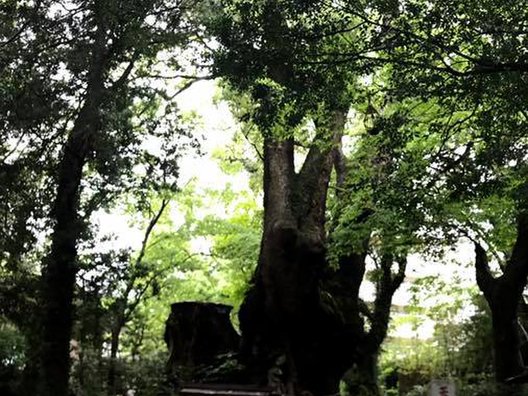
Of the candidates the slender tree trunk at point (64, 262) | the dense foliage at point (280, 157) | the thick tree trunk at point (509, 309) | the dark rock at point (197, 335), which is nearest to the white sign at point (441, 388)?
the dense foliage at point (280, 157)

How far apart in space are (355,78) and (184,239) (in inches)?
451

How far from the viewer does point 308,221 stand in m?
10.9

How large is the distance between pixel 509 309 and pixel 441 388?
20.4 feet

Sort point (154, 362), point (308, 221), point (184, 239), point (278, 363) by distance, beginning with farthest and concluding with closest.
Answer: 1. point (184, 239)
2. point (154, 362)
3. point (308, 221)
4. point (278, 363)

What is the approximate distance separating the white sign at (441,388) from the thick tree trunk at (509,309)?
5.83 meters

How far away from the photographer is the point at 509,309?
12.1 metres

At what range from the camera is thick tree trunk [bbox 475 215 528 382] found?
11711 mm

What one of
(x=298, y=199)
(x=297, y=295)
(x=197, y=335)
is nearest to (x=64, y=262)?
(x=297, y=295)

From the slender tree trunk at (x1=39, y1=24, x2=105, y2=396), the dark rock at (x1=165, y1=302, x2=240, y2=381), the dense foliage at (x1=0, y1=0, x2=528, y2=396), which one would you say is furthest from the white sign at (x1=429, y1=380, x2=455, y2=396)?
the dark rock at (x1=165, y1=302, x2=240, y2=381)

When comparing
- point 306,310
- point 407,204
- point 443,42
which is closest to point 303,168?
point 306,310

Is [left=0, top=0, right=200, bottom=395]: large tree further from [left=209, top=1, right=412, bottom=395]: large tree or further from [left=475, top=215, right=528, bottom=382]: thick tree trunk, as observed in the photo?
[left=475, top=215, right=528, bottom=382]: thick tree trunk

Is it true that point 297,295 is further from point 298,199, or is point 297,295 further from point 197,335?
point 197,335

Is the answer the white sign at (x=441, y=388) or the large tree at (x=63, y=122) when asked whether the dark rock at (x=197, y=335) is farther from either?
Answer: the white sign at (x=441, y=388)

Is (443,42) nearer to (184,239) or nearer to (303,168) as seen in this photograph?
(303,168)
